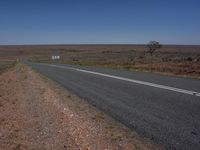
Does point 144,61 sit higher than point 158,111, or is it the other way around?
point 158,111

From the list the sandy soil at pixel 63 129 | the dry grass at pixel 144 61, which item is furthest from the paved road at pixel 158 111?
the dry grass at pixel 144 61

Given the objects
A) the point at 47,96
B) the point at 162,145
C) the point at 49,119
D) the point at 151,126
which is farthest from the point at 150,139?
the point at 47,96

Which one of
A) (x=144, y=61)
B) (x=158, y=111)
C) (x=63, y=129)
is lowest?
(x=144, y=61)

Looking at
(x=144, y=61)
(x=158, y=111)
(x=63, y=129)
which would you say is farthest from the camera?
(x=144, y=61)

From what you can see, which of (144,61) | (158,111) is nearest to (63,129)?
(158,111)

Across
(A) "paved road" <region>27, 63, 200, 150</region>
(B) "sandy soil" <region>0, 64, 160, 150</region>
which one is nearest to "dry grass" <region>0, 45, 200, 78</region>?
(A) "paved road" <region>27, 63, 200, 150</region>

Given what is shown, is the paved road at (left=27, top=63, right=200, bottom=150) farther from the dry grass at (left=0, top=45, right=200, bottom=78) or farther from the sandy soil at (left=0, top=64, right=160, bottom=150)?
the dry grass at (left=0, top=45, right=200, bottom=78)

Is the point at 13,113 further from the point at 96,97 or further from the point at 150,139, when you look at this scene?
the point at 150,139

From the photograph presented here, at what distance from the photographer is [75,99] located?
10.2m

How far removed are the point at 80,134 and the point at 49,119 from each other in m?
1.71

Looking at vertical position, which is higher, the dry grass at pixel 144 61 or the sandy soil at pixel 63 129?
the sandy soil at pixel 63 129

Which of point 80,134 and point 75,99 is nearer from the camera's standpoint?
point 80,134

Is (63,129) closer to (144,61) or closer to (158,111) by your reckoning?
(158,111)

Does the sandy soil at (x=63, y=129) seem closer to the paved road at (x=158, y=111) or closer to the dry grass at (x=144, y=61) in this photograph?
the paved road at (x=158, y=111)
